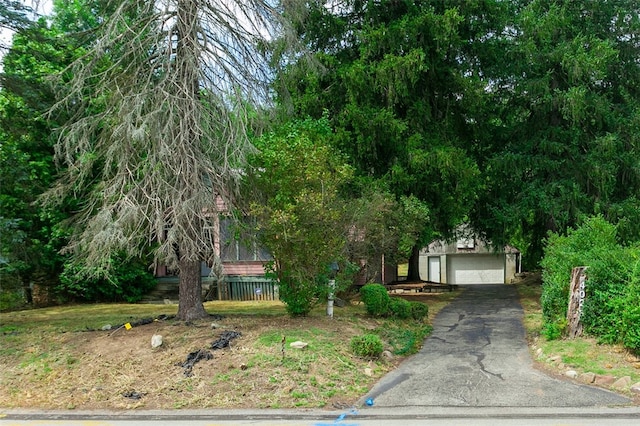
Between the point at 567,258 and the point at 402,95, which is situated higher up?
the point at 402,95

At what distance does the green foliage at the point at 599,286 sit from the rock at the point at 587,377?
100cm

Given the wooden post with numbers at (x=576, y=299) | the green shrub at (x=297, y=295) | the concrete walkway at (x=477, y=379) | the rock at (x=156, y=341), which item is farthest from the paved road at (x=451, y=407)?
the green shrub at (x=297, y=295)

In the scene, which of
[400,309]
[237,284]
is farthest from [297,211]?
[237,284]

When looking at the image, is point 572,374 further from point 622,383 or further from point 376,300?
point 376,300

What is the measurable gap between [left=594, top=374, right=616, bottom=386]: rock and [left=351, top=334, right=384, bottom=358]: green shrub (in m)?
3.24

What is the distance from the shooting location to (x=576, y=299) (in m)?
9.00

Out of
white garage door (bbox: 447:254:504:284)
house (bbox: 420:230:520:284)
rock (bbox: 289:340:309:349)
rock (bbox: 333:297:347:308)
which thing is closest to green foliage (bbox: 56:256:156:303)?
rock (bbox: 333:297:347:308)

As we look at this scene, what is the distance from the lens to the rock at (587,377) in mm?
7137

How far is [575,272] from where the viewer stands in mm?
9055

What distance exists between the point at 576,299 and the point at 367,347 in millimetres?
3995

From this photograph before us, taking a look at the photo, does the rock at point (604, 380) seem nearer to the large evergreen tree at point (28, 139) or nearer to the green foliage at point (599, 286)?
the green foliage at point (599, 286)

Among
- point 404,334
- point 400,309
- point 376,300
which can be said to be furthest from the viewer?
point 400,309

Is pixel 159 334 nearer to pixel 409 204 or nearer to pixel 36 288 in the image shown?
pixel 409 204

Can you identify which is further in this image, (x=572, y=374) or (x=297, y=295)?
(x=297, y=295)
